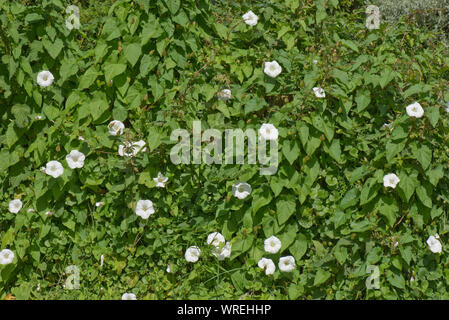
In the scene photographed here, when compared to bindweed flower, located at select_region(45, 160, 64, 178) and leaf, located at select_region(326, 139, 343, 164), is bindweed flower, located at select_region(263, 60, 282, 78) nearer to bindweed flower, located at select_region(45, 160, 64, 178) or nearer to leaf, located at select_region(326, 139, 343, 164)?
leaf, located at select_region(326, 139, 343, 164)

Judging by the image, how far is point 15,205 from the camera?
2705 mm

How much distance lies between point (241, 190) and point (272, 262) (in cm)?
42

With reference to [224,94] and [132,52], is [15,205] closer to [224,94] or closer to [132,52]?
[132,52]

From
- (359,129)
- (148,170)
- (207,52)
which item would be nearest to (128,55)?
(207,52)

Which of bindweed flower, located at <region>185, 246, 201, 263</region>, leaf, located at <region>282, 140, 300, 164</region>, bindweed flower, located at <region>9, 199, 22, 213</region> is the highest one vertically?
leaf, located at <region>282, 140, 300, 164</region>

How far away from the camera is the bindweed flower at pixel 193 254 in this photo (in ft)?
8.57

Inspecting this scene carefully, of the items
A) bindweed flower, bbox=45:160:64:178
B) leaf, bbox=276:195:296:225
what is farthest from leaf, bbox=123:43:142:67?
leaf, bbox=276:195:296:225

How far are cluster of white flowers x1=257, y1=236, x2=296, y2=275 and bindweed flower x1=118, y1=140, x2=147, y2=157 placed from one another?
33.0 inches

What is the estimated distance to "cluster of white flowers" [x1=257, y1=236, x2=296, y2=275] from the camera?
101 inches

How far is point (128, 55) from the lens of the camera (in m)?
2.61

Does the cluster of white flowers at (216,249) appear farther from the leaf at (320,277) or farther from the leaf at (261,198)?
the leaf at (320,277)

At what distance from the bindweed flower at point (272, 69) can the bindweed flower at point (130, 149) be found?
78 centimetres

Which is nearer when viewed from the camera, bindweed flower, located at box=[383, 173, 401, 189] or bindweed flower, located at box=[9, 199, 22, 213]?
bindweed flower, located at box=[383, 173, 401, 189]

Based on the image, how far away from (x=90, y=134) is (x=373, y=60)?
5.29ft
